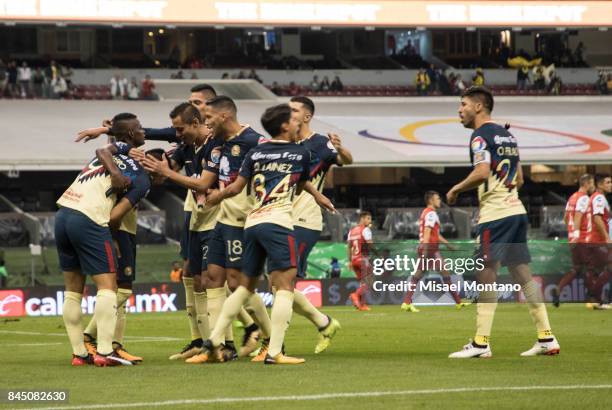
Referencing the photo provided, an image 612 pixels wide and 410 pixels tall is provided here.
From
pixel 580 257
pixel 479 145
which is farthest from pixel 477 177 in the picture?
pixel 580 257

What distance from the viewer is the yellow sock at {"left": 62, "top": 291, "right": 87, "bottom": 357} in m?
11.6

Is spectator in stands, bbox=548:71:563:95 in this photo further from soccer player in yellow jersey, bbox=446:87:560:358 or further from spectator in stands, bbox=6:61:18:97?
soccer player in yellow jersey, bbox=446:87:560:358

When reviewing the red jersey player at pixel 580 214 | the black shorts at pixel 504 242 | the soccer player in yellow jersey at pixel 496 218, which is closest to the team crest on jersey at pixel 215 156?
the soccer player in yellow jersey at pixel 496 218

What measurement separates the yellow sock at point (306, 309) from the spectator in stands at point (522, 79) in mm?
46788

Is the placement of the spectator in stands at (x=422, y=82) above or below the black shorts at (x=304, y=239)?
above

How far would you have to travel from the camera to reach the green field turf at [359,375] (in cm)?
855

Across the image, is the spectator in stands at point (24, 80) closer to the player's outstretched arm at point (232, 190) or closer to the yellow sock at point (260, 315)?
the yellow sock at point (260, 315)

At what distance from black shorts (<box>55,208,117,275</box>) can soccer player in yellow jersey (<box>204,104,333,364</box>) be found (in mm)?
1090

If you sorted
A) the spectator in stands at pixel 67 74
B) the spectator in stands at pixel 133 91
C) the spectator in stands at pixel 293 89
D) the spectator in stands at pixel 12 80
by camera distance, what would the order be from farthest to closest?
the spectator in stands at pixel 293 89 → the spectator in stands at pixel 67 74 → the spectator in stands at pixel 133 91 → the spectator in stands at pixel 12 80

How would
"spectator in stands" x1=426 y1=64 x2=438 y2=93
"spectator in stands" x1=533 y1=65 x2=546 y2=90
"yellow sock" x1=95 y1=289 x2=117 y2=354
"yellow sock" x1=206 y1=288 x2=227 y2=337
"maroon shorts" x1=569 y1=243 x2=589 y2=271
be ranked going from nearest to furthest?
"yellow sock" x1=95 y1=289 x2=117 y2=354 < "yellow sock" x1=206 y1=288 x2=227 y2=337 < "maroon shorts" x1=569 y1=243 x2=589 y2=271 < "spectator in stands" x1=426 y1=64 x2=438 y2=93 < "spectator in stands" x1=533 y1=65 x2=546 y2=90

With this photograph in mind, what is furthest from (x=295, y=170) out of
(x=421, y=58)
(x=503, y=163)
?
(x=421, y=58)

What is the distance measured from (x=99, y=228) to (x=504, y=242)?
→ 3.65 meters

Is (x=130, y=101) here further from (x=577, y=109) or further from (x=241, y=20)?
(x=577, y=109)

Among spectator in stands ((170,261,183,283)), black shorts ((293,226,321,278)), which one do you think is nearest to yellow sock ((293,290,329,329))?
black shorts ((293,226,321,278))
